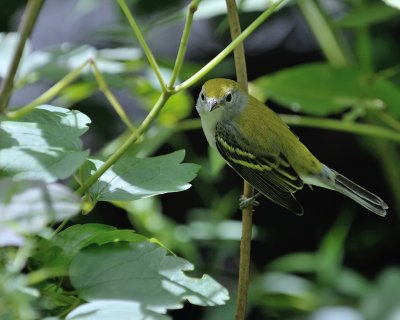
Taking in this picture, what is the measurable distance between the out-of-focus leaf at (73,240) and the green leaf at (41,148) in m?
0.08

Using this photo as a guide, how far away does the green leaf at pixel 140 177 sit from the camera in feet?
2.98

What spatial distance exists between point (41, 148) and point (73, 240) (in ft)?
0.37

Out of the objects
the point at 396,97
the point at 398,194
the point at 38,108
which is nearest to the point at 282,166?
the point at 396,97

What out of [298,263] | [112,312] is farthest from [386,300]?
[112,312]

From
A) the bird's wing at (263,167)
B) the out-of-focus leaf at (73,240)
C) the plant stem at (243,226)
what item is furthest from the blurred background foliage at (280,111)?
the out-of-focus leaf at (73,240)

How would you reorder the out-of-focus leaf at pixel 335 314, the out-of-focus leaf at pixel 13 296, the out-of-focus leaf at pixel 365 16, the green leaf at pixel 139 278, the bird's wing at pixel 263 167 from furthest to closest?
the out-of-focus leaf at pixel 335 314, the out-of-focus leaf at pixel 365 16, the bird's wing at pixel 263 167, the green leaf at pixel 139 278, the out-of-focus leaf at pixel 13 296

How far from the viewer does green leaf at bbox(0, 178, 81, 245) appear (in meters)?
0.64

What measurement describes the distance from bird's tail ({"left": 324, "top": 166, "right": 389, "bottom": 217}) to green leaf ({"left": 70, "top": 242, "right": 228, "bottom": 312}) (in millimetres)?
1046

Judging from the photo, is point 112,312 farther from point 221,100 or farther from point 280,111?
point 280,111

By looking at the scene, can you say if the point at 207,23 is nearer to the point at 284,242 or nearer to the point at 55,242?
the point at 284,242

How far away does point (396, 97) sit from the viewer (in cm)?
186

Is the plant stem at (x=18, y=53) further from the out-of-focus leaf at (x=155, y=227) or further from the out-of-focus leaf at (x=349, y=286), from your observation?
the out-of-focus leaf at (x=349, y=286)

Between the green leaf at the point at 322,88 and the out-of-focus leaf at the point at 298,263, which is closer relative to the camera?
the green leaf at the point at 322,88

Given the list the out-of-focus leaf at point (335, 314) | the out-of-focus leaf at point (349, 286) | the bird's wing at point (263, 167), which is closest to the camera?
the bird's wing at point (263, 167)
